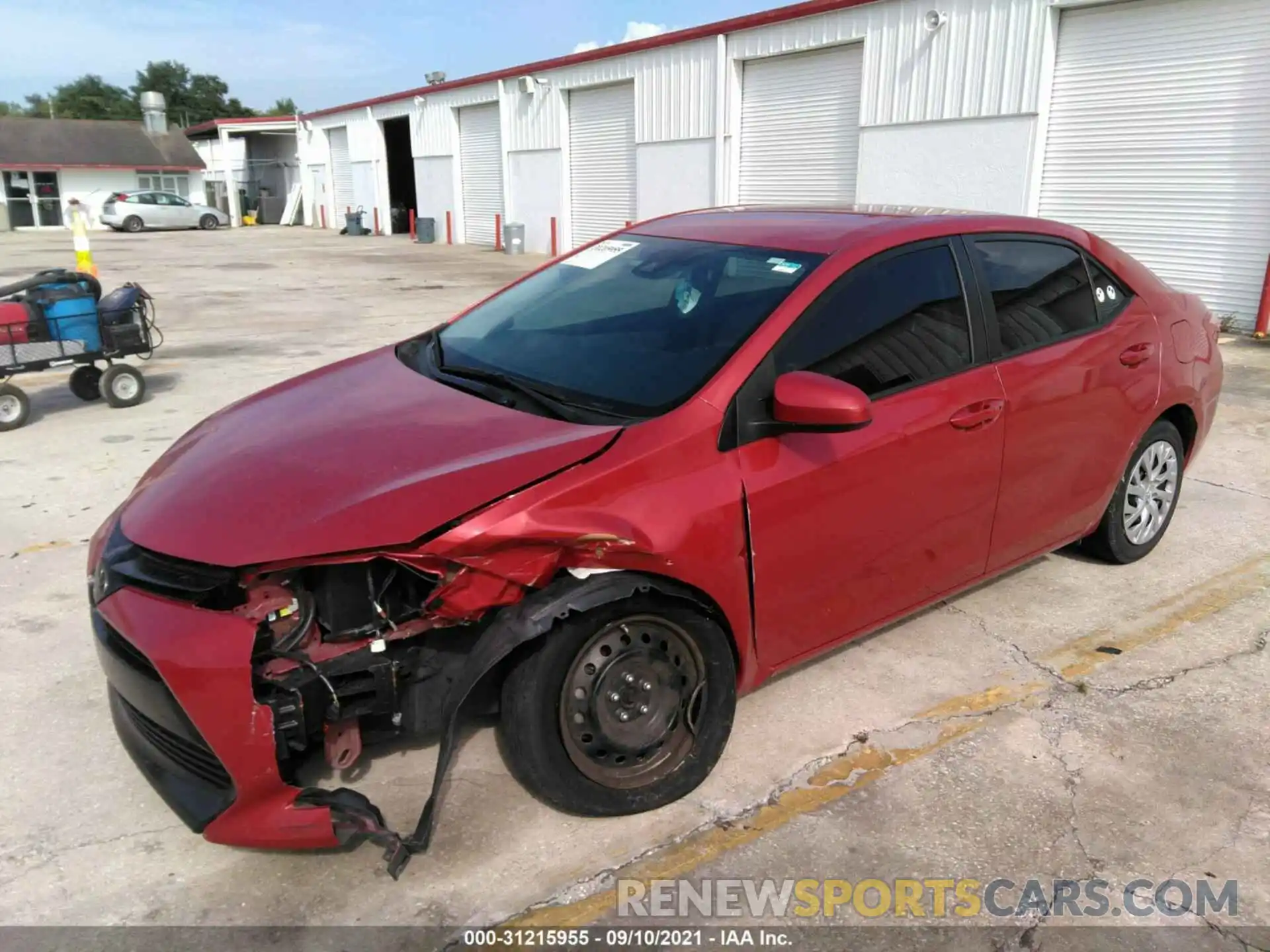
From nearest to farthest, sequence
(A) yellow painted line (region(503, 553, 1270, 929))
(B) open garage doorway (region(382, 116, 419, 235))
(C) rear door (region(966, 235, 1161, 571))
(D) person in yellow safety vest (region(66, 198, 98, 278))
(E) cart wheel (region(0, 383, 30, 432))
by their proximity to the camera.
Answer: (A) yellow painted line (region(503, 553, 1270, 929)) → (C) rear door (region(966, 235, 1161, 571)) → (E) cart wheel (region(0, 383, 30, 432)) → (D) person in yellow safety vest (region(66, 198, 98, 278)) → (B) open garage doorway (region(382, 116, 419, 235))

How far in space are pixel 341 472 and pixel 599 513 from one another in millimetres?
745

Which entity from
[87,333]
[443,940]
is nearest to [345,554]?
[443,940]

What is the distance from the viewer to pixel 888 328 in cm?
328

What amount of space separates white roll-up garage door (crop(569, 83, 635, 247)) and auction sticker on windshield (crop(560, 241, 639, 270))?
16994 millimetres

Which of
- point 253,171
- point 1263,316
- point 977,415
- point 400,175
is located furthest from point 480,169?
point 977,415

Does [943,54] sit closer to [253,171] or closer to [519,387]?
[519,387]

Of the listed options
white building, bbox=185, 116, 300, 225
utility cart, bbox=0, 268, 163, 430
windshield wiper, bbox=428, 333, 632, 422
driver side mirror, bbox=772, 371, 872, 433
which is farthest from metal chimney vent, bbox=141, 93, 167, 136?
driver side mirror, bbox=772, 371, 872, 433

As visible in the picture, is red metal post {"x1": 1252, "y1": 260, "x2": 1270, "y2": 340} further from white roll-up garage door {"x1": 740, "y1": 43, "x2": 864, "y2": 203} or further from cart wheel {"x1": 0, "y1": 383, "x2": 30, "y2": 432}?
cart wheel {"x1": 0, "y1": 383, "x2": 30, "y2": 432}

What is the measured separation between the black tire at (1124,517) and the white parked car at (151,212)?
37.6 meters

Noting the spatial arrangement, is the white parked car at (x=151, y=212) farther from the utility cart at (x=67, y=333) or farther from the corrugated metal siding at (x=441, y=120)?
the utility cart at (x=67, y=333)

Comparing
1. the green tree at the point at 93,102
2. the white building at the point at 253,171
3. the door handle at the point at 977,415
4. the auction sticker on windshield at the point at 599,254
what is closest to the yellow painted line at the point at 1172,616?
the door handle at the point at 977,415

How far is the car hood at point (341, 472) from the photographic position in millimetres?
2459

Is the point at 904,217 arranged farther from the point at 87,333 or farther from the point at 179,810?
the point at 87,333

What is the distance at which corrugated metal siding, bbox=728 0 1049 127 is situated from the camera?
1256cm
